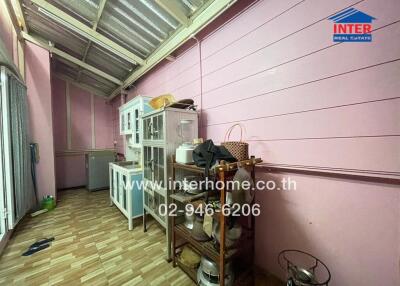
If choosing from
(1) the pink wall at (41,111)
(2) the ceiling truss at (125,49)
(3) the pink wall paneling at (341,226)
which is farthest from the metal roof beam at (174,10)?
(1) the pink wall at (41,111)

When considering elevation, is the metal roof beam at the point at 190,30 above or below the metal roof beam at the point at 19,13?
below

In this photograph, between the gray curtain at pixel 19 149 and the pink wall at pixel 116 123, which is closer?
the gray curtain at pixel 19 149

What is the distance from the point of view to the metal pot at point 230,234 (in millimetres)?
1148

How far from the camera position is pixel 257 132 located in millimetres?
1424

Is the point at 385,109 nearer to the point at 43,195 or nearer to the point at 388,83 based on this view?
Answer: the point at 388,83

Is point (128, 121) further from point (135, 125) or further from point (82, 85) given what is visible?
point (82, 85)

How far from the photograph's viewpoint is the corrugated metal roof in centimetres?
175

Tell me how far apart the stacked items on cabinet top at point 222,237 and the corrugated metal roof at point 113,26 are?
1.62 meters

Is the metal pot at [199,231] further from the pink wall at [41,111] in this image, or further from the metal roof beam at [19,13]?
the metal roof beam at [19,13]

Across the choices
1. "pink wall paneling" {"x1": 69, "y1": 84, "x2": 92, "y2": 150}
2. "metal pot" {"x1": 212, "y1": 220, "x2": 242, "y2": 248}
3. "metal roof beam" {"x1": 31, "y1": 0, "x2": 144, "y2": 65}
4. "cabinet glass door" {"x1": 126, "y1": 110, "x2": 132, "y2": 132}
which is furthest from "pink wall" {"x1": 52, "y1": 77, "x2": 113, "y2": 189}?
"metal pot" {"x1": 212, "y1": 220, "x2": 242, "y2": 248}

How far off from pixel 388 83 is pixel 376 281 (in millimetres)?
1100

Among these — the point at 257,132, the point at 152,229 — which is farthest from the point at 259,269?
the point at 152,229

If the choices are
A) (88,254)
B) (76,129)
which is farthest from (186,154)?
(76,129)

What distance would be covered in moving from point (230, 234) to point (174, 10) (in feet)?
6.68
